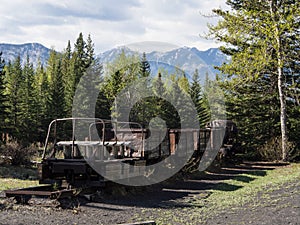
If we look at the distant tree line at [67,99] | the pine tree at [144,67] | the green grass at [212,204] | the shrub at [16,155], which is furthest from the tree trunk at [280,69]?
the pine tree at [144,67]

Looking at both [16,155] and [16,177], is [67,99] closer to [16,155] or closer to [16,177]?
[16,155]

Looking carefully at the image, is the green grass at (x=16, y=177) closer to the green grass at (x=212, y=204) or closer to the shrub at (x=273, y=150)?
the green grass at (x=212, y=204)

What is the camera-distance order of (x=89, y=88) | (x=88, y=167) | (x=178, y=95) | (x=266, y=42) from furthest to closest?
(x=178, y=95), (x=89, y=88), (x=266, y=42), (x=88, y=167)

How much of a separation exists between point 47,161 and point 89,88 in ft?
97.4

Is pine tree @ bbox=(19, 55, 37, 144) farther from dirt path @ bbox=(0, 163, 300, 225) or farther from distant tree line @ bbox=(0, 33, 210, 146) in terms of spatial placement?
dirt path @ bbox=(0, 163, 300, 225)

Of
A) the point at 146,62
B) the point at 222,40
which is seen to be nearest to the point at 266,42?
the point at 222,40

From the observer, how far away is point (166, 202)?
9422 mm

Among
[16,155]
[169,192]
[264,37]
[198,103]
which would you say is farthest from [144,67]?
[169,192]

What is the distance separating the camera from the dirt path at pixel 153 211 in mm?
7105

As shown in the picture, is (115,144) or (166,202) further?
(115,144)

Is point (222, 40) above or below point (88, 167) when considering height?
above

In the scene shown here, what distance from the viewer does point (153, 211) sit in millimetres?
8102

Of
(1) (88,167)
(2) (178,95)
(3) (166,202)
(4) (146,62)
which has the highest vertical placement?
(4) (146,62)

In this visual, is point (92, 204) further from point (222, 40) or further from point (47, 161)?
point (222, 40)
